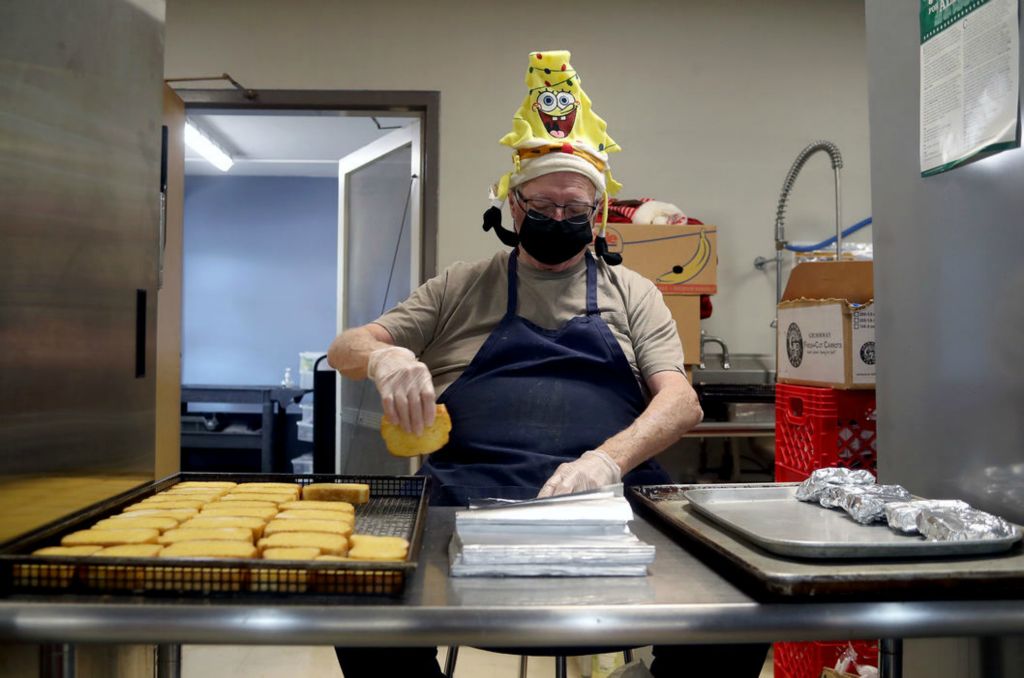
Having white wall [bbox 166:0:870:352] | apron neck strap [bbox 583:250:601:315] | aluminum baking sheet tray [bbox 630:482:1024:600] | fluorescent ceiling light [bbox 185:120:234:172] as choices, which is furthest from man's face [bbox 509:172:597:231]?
fluorescent ceiling light [bbox 185:120:234:172]

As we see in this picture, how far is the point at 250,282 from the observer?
24.2 ft

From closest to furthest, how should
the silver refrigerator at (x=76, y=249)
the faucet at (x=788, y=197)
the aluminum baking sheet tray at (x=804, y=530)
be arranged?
the aluminum baking sheet tray at (x=804, y=530) → the silver refrigerator at (x=76, y=249) → the faucet at (x=788, y=197)

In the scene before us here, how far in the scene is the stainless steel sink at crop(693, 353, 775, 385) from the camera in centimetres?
349

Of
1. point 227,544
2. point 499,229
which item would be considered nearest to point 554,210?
point 499,229

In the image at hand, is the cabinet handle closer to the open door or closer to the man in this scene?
the man

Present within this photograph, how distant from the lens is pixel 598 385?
68.5 inches

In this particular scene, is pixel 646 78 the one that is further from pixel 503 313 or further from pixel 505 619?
pixel 505 619

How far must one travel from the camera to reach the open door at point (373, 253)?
3793 mm

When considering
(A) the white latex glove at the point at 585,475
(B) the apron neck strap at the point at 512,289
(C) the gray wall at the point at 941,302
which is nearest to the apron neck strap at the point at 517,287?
(B) the apron neck strap at the point at 512,289

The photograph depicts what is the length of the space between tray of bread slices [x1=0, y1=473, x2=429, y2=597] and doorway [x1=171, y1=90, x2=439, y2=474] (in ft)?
8.12

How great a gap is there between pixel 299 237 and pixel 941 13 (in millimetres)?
6788

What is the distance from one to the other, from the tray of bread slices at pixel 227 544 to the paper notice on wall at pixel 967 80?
37.8 inches

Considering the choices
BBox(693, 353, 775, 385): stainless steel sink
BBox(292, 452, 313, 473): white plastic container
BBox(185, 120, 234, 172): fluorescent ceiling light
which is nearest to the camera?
BBox(693, 353, 775, 385): stainless steel sink

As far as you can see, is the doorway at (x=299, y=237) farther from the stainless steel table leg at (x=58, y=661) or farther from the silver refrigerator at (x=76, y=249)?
the stainless steel table leg at (x=58, y=661)
